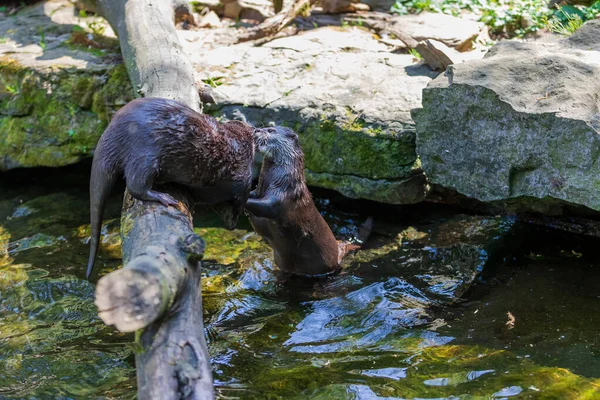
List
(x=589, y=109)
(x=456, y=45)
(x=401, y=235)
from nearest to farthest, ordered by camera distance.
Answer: (x=589, y=109), (x=401, y=235), (x=456, y=45)

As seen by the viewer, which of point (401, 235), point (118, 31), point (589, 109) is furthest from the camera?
point (118, 31)

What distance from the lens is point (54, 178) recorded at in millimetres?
6020

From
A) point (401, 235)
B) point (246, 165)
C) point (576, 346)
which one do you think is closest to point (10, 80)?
point (246, 165)

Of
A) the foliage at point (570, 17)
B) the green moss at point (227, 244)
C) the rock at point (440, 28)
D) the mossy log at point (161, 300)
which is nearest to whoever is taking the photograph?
the mossy log at point (161, 300)

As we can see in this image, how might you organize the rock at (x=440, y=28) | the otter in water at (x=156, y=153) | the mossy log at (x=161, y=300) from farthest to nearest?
the rock at (x=440, y=28), the otter in water at (x=156, y=153), the mossy log at (x=161, y=300)

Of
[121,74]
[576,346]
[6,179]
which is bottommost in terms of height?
[6,179]

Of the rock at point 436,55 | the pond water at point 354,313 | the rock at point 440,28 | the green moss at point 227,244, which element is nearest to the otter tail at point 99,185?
the pond water at point 354,313

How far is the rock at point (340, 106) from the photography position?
182 inches

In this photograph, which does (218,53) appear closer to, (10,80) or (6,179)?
(10,80)

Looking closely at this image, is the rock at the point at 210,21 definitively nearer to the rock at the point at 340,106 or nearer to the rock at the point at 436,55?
the rock at the point at 340,106

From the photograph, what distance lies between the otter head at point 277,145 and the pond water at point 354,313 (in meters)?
0.80

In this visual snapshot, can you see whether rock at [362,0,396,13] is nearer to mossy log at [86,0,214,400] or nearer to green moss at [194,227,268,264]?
green moss at [194,227,268,264]

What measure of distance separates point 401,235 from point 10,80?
3.40 meters

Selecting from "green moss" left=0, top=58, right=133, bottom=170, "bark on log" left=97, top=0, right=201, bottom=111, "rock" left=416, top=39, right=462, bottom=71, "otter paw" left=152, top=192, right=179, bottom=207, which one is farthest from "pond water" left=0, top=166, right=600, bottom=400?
"bark on log" left=97, top=0, right=201, bottom=111
